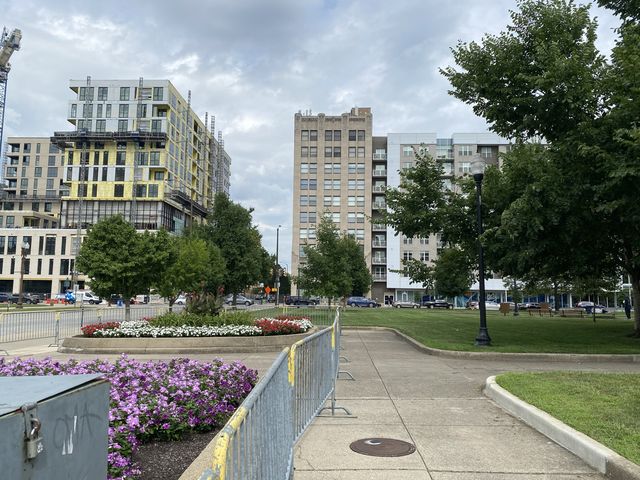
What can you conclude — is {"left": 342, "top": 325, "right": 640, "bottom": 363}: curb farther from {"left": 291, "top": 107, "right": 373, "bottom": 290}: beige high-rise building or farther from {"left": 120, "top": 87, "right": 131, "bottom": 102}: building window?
{"left": 120, "top": 87, "right": 131, "bottom": 102}: building window

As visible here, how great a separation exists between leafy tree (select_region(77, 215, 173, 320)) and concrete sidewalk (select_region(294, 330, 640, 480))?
58.6 ft

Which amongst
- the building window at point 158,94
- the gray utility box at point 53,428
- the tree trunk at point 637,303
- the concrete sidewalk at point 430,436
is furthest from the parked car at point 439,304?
the gray utility box at point 53,428

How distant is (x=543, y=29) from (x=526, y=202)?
5915 millimetres

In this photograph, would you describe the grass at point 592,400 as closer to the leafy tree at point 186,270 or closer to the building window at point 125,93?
the leafy tree at point 186,270

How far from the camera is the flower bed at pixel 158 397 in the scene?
15.9ft

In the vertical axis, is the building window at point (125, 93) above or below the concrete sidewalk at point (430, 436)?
above

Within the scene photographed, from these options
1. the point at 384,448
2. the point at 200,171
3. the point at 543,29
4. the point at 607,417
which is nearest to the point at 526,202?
the point at 543,29

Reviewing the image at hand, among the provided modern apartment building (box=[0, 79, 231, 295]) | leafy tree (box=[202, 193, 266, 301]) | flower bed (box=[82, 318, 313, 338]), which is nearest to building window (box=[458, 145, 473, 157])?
modern apartment building (box=[0, 79, 231, 295])

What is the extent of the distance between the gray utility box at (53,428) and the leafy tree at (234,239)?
45.7m

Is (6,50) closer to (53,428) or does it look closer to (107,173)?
(107,173)

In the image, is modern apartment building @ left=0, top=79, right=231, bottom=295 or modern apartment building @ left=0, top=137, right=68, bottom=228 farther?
modern apartment building @ left=0, top=137, right=68, bottom=228

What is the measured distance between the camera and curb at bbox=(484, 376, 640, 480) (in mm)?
4562

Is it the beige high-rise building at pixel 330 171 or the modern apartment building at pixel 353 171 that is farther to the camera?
the beige high-rise building at pixel 330 171

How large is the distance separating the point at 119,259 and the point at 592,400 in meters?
22.8
